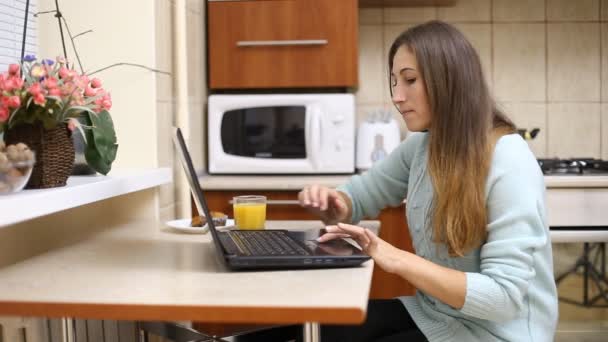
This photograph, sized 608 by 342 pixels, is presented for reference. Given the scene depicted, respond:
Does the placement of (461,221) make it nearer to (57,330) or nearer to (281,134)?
(57,330)

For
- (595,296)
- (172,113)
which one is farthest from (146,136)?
(595,296)

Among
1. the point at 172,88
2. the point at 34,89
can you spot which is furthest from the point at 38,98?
the point at 172,88

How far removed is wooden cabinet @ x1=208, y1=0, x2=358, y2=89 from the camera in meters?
2.83

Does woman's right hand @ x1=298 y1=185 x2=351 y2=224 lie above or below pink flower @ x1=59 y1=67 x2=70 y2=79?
below

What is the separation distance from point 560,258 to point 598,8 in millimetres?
1150

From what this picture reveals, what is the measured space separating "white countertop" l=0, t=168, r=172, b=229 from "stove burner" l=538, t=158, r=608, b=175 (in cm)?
144

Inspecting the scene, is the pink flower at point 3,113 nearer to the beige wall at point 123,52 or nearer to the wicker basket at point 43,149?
the wicker basket at point 43,149

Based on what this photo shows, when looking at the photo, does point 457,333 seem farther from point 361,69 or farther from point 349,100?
point 361,69

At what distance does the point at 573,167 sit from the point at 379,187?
3.81 ft

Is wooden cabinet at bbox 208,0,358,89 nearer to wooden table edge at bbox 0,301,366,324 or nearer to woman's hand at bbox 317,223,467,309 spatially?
woman's hand at bbox 317,223,467,309

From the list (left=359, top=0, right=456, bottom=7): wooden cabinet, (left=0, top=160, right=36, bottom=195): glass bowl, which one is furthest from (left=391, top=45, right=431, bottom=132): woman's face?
(left=359, top=0, right=456, bottom=7): wooden cabinet

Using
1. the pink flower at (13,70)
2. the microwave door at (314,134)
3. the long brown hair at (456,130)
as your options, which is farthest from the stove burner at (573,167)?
the pink flower at (13,70)

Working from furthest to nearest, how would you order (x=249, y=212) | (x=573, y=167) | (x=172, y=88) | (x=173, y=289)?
(x=573, y=167), (x=172, y=88), (x=249, y=212), (x=173, y=289)

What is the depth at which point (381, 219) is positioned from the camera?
8.59ft
